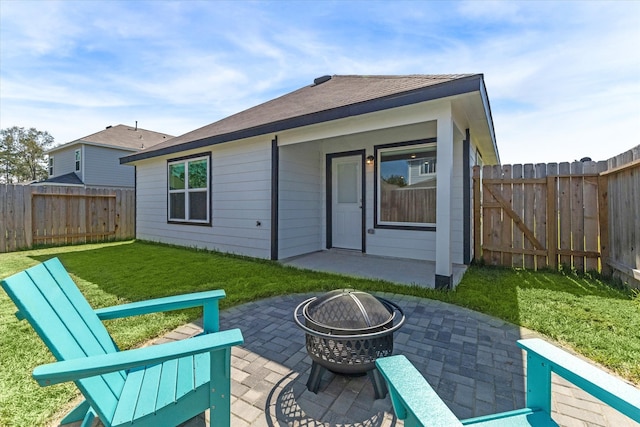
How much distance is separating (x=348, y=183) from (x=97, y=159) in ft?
52.3

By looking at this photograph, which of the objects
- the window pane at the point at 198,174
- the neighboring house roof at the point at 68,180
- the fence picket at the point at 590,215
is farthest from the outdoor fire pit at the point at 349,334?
the neighboring house roof at the point at 68,180

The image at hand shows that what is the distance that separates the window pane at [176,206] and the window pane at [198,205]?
1.33 ft

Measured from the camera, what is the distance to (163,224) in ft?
27.9

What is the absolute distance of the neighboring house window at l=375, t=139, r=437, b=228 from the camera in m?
5.77

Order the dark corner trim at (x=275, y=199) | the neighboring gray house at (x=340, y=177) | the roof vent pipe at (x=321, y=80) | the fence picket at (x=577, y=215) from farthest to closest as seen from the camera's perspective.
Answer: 1. the roof vent pipe at (x=321, y=80)
2. the dark corner trim at (x=275, y=199)
3. the fence picket at (x=577, y=215)
4. the neighboring gray house at (x=340, y=177)

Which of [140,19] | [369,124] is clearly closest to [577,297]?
[369,124]

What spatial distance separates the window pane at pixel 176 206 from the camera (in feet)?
26.1

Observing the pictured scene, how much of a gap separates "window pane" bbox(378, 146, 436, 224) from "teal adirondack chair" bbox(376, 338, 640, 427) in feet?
15.4

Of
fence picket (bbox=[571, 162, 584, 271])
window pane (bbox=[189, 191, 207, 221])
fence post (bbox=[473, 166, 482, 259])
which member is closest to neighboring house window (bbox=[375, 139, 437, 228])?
fence post (bbox=[473, 166, 482, 259])

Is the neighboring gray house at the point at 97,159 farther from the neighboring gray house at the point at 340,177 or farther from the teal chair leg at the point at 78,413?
the teal chair leg at the point at 78,413

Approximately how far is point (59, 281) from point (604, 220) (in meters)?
7.04

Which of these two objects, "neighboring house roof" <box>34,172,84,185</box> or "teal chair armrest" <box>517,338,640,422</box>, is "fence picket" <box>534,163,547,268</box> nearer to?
"teal chair armrest" <box>517,338,640,422</box>

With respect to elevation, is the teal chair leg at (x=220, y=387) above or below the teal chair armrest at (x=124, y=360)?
below

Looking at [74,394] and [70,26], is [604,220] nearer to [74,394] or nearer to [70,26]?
[74,394]
